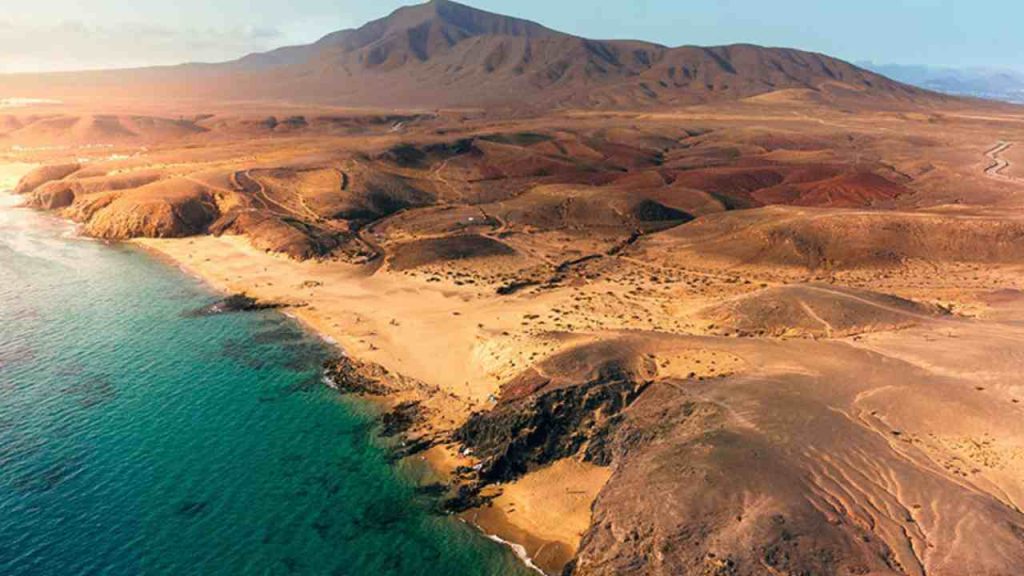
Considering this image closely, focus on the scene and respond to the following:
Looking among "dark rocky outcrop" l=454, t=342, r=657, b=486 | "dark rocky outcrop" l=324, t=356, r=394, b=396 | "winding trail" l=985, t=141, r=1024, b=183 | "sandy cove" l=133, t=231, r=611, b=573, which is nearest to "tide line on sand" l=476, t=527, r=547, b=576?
→ "sandy cove" l=133, t=231, r=611, b=573

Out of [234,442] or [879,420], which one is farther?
[234,442]

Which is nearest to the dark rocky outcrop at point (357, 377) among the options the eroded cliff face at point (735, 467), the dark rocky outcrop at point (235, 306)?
the eroded cliff face at point (735, 467)

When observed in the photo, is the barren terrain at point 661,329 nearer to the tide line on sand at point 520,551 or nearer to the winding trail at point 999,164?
the tide line on sand at point 520,551

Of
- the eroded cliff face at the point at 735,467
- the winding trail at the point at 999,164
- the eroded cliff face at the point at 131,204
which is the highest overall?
the winding trail at the point at 999,164

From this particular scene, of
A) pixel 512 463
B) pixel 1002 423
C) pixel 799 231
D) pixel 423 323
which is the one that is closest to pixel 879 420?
Answer: pixel 1002 423

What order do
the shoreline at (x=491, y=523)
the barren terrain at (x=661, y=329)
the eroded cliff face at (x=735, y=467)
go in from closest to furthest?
the eroded cliff face at (x=735, y=467) < the barren terrain at (x=661, y=329) < the shoreline at (x=491, y=523)

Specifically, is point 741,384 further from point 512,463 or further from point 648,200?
point 648,200
